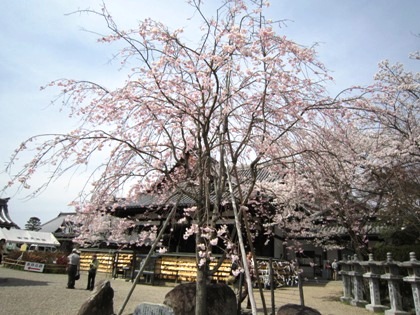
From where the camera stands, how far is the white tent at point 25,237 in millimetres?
29386

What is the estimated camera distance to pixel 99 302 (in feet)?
24.0

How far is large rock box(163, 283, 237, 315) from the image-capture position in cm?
701

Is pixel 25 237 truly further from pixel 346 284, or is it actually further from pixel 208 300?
pixel 208 300

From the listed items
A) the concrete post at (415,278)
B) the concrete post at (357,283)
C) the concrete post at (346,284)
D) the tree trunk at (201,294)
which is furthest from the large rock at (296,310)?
the concrete post at (346,284)

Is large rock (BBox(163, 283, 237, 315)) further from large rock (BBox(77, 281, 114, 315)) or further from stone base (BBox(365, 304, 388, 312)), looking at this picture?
stone base (BBox(365, 304, 388, 312))

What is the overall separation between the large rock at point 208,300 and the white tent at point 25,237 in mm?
27980

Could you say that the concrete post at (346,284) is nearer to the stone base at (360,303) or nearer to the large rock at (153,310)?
the stone base at (360,303)

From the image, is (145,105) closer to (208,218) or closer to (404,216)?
(208,218)

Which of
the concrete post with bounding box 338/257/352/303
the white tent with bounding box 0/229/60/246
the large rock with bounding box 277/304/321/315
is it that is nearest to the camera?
the large rock with bounding box 277/304/321/315

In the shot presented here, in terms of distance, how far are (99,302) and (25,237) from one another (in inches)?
1158

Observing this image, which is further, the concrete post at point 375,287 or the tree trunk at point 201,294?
the concrete post at point 375,287

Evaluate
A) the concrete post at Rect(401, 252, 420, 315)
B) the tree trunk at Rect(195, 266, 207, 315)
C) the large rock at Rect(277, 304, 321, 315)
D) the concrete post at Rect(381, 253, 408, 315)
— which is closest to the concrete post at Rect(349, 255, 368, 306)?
the concrete post at Rect(381, 253, 408, 315)

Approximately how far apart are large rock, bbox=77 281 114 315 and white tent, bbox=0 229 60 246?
87.1 feet

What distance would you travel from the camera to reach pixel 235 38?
19.3 feet
